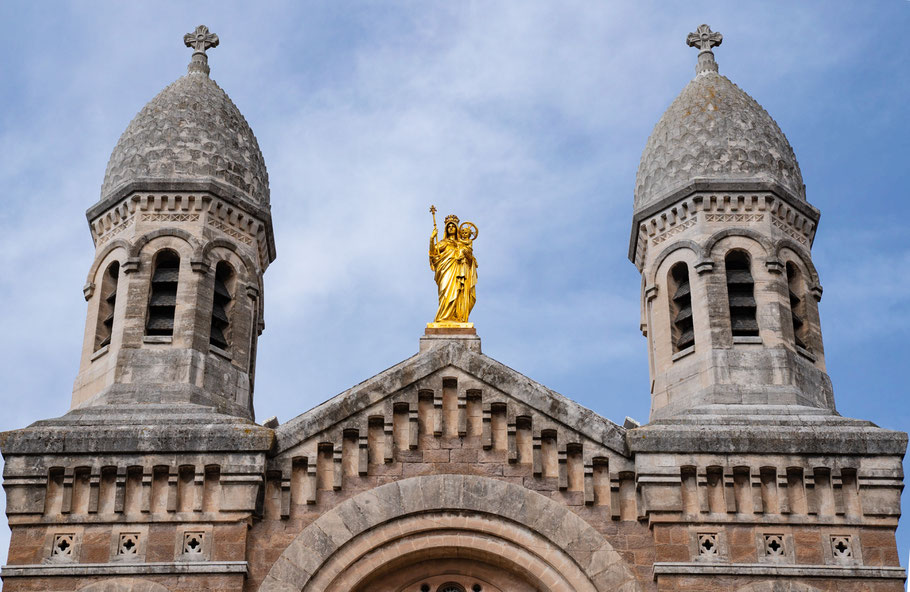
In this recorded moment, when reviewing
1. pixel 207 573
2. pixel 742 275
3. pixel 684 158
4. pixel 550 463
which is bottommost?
pixel 207 573

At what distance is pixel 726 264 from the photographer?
2456cm

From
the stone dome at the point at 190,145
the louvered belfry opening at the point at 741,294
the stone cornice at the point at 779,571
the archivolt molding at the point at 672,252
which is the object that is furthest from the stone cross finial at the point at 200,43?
the stone cornice at the point at 779,571

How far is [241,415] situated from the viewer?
23.6 m

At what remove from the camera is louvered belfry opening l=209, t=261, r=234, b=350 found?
24.1m

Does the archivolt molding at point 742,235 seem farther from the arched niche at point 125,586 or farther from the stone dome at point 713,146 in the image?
the arched niche at point 125,586

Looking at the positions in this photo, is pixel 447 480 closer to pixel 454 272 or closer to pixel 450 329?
pixel 450 329

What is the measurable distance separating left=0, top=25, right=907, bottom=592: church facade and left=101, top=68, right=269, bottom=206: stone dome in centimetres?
228

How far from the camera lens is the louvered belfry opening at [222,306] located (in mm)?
24078

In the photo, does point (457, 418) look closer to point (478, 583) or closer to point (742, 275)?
point (478, 583)

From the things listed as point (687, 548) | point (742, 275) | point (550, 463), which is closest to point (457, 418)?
point (550, 463)

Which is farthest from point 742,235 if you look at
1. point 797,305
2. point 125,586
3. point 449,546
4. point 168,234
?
point 125,586

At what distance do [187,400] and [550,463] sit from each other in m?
5.31

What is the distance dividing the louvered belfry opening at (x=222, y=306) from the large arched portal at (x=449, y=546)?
4202mm

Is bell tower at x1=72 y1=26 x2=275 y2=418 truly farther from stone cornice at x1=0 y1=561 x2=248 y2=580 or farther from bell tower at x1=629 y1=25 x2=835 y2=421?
bell tower at x1=629 y1=25 x2=835 y2=421
